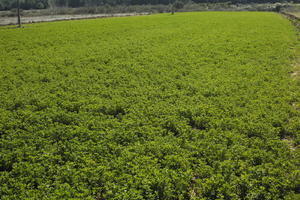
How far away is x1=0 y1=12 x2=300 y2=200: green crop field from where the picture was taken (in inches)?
266

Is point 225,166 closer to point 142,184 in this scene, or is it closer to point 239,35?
point 142,184

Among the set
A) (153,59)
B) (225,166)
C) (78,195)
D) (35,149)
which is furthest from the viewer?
(153,59)

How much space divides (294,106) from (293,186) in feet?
19.6

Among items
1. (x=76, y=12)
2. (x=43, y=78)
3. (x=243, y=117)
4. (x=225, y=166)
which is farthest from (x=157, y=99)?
(x=76, y=12)

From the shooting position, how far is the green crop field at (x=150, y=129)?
6750mm

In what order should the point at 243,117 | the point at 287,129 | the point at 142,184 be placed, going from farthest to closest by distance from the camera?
1. the point at 243,117
2. the point at 287,129
3. the point at 142,184

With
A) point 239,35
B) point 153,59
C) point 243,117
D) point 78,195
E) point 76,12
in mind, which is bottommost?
point 78,195

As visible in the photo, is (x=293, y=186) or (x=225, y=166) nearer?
(x=293, y=186)

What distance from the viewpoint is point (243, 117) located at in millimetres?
10219

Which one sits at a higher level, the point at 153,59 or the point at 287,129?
the point at 153,59

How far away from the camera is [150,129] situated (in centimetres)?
932

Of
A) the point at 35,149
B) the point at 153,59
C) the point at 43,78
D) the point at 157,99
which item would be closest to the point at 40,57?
the point at 43,78

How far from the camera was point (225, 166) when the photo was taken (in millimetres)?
7395

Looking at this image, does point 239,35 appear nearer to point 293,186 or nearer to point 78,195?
point 293,186
